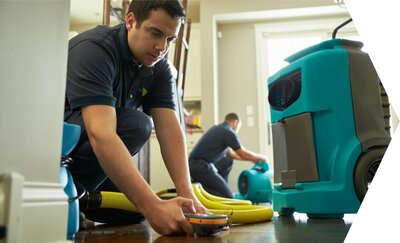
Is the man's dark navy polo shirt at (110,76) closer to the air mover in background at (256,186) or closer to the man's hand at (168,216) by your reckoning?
the man's hand at (168,216)

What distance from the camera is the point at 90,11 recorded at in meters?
4.76

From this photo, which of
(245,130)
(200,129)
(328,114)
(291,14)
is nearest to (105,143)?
(328,114)

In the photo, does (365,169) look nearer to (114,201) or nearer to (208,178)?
(114,201)

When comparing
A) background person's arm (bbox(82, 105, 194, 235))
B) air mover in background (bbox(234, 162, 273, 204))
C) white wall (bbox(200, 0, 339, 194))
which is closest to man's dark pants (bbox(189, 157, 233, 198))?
air mover in background (bbox(234, 162, 273, 204))

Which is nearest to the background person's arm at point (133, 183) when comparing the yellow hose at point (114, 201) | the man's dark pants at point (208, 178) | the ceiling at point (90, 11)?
the yellow hose at point (114, 201)

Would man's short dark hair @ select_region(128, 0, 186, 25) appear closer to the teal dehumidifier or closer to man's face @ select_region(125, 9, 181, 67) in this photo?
man's face @ select_region(125, 9, 181, 67)

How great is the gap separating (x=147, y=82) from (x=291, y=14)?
3677mm

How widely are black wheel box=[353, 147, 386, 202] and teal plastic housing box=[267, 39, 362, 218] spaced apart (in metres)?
0.02

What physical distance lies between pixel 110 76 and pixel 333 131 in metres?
0.86

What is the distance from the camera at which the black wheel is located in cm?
130

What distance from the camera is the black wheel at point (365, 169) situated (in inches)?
51.2

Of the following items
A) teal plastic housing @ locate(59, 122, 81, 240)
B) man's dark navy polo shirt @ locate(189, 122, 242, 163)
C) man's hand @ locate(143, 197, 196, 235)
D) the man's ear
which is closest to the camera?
teal plastic housing @ locate(59, 122, 81, 240)

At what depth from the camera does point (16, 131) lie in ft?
1.65

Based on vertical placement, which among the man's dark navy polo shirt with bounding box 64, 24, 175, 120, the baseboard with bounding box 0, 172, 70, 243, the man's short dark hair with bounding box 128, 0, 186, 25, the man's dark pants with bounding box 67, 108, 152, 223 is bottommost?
the baseboard with bounding box 0, 172, 70, 243
